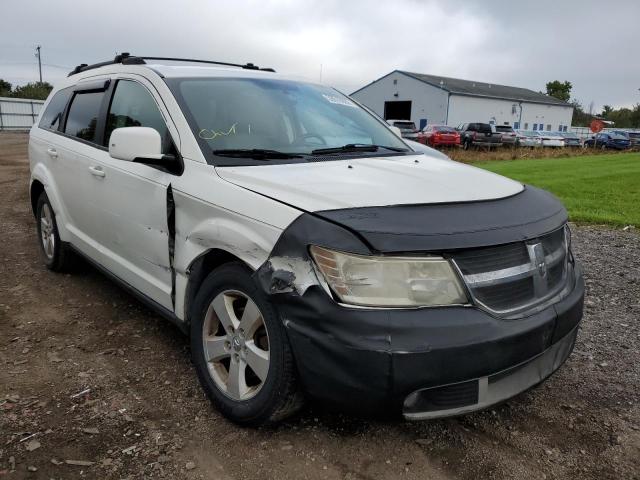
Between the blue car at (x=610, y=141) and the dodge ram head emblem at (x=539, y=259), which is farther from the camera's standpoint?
the blue car at (x=610, y=141)

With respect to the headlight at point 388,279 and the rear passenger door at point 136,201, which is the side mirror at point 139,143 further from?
the headlight at point 388,279

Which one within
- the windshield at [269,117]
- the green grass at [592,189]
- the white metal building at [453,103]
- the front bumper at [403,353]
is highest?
the white metal building at [453,103]

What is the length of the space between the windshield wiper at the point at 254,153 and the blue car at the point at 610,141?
3492 centimetres

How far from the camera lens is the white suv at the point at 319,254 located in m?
2.14

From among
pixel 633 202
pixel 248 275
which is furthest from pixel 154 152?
pixel 633 202

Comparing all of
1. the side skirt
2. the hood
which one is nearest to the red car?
the side skirt

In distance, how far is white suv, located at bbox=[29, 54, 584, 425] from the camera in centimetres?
214

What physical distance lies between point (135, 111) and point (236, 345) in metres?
1.85

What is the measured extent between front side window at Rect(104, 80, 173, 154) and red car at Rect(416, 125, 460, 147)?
82.6 feet

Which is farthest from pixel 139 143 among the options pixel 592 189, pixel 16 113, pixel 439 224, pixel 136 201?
pixel 16 113

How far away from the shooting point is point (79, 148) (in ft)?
14.0

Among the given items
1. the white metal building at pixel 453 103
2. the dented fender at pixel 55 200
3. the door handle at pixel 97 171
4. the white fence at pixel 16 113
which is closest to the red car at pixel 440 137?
the white metal building at pixel 453 103

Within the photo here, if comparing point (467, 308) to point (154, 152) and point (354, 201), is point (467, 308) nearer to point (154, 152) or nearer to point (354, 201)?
point (354, 201)

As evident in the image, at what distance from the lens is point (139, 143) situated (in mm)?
2902
